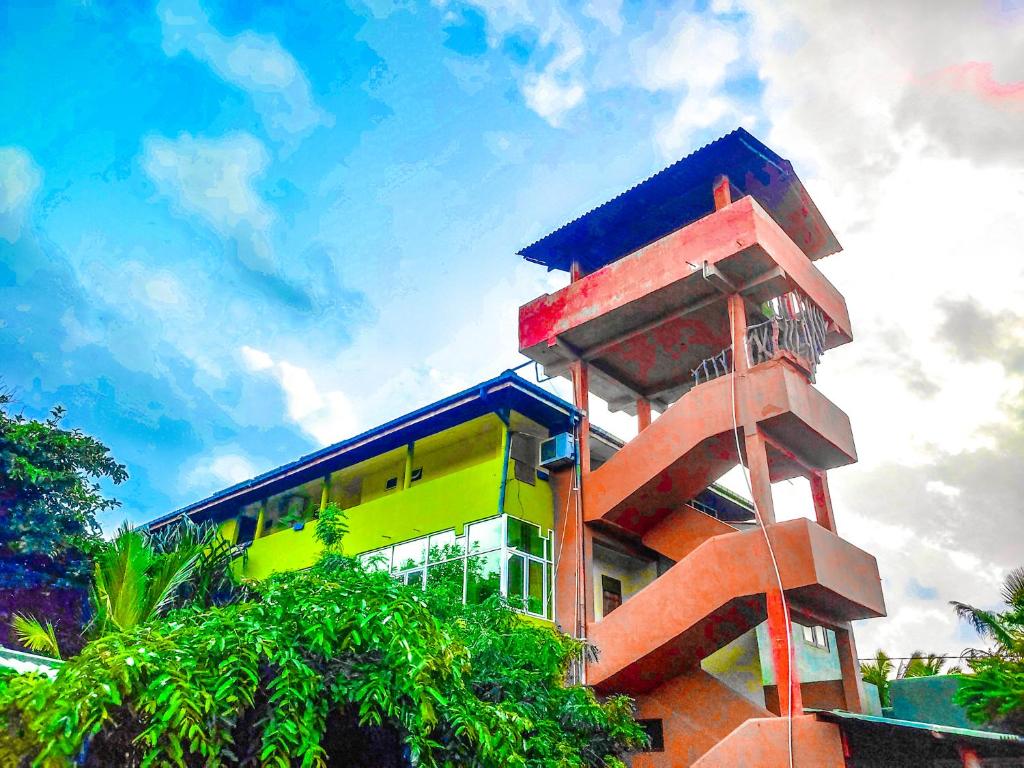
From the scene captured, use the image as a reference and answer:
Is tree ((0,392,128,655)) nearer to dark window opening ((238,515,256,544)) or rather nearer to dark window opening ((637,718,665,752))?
dark window opening ((238,515,256,544))

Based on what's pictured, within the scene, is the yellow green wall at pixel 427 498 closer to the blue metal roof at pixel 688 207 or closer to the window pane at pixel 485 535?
the window pane at pixel 485 535

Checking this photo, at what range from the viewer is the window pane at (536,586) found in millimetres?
14383

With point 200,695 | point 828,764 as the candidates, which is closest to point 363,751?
point 200,695

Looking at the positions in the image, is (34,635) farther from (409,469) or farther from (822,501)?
(822,501)

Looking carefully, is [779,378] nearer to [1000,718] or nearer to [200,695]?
[1000,718]

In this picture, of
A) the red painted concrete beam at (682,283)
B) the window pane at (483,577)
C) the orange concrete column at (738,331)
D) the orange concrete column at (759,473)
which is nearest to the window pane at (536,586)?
the window pane at (483,577)

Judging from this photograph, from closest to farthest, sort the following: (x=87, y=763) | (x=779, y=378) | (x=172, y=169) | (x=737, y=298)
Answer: (x=87, y=763) < (x=779, y=378) < (x=737, y=298) < (x=172, y=169)

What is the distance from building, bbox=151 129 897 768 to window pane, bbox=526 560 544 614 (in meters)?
0.05

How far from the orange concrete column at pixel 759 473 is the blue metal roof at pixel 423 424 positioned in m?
4.10

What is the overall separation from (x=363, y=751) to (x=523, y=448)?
30.4 ft

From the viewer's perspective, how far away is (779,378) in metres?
13.5

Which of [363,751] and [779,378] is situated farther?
[779,378]

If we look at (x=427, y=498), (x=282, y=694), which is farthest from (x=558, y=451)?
(x=282, y=694)

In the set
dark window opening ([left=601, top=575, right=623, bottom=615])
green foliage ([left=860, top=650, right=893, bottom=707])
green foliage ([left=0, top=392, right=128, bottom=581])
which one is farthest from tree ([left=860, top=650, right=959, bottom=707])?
green foliage ([left=0, top=392, right=128, bottom=581])
